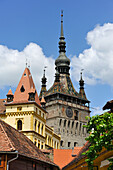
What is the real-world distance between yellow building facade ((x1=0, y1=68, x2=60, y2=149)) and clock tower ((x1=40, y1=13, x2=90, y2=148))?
26.4m

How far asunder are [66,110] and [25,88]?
3266 cm

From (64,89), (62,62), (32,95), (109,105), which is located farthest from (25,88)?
(109,105)

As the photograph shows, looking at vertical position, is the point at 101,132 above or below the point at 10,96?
below

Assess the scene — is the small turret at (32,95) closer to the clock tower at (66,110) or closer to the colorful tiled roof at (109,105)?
the clock tower at (66,110)

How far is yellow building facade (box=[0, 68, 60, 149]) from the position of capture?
72.3m

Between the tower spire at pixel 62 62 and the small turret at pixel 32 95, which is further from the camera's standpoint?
the tower spire at pixel 62 62

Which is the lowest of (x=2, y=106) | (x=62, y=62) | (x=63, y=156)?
(x=63, y=156)

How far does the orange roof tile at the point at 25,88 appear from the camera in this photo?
7564 cm

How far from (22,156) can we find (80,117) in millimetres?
84010

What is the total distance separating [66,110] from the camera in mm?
108625

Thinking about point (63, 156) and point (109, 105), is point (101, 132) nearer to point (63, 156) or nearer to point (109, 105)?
point (109, 105)

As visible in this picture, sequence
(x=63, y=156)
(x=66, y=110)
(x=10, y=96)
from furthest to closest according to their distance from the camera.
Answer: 1. (x=66, y=110)
2. (x=10, y=96)
3. (x=63, y=156)

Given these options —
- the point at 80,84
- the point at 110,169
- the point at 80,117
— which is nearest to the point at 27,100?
the point at 80,117

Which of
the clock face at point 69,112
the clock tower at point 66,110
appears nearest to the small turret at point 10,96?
the clock tower at point 66,110
